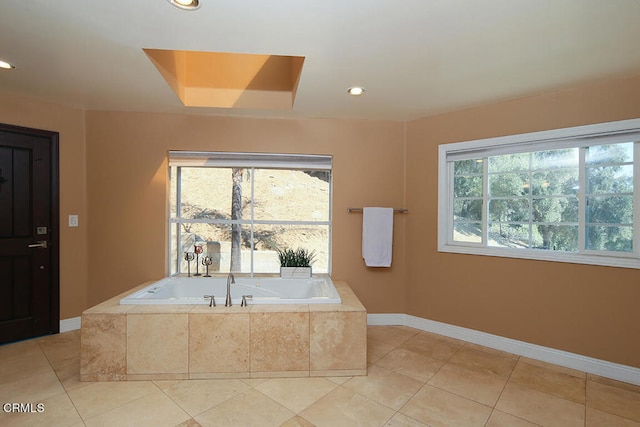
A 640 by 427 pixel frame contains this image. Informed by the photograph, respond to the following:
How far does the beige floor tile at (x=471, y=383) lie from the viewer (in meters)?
1.99

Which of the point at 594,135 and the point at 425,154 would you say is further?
the point at 425,154

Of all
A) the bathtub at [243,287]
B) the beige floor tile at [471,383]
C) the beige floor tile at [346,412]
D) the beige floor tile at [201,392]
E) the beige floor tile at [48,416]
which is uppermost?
the bathtub at [243,287]

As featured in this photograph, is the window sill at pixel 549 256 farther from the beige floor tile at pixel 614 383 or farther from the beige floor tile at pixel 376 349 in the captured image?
the beige floor tile at pixel 376 349

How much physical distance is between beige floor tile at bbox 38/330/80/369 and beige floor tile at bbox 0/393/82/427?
577mm

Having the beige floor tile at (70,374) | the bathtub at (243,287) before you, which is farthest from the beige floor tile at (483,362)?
the beige floor tile at (70,374)

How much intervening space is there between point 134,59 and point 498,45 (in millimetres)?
2320

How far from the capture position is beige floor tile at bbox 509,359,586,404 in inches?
79.8

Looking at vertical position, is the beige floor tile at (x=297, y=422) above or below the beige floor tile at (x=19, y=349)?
below

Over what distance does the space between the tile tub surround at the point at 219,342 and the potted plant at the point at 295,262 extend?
892 millimetres

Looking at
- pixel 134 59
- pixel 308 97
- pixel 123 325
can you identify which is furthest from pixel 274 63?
pixel 123 325

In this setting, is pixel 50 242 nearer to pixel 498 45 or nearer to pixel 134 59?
pixel 134 59

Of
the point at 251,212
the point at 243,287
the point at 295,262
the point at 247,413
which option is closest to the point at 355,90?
the point at 251,212

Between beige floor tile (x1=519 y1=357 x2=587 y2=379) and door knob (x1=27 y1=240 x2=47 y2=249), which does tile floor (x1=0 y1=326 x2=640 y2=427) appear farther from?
door knob (x1=27 y1=240 x2=47 y2=249)

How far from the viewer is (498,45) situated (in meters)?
1.79
